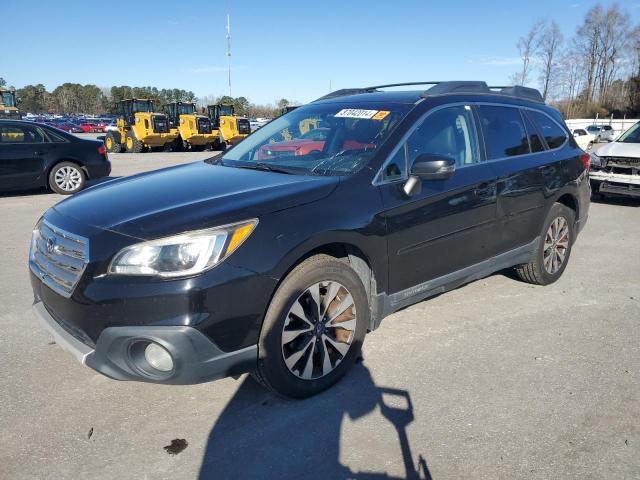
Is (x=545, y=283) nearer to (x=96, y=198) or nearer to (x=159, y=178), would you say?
(x=159, y=178)

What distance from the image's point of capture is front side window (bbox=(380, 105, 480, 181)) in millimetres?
3379

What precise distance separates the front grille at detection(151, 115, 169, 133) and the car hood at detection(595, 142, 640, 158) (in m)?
19.4

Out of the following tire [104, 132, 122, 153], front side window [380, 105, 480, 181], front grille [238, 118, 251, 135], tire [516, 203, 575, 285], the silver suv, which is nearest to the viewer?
front side window [380, 105, 480, 181]

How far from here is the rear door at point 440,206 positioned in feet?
10.9

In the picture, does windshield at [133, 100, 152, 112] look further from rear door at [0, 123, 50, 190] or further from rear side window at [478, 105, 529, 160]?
rear side window at [478, 105, 529, 160]

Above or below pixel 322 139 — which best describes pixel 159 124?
above

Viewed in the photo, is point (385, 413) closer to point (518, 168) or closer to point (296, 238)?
point (296, 238)

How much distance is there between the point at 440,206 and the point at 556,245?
2.10 m

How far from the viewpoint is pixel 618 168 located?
9.49 meters

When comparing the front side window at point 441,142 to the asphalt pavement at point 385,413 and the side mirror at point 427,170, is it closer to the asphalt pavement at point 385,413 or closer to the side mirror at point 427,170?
the side mirror at point 427,170

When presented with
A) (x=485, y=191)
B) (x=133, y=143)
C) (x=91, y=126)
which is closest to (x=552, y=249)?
(x=485, y=191)

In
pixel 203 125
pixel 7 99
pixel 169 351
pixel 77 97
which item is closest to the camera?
pixel 169 351

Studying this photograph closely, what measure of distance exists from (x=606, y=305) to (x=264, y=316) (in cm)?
343

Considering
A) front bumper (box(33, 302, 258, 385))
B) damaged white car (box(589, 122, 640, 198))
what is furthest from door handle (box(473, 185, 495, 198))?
damaged white car (box(589, 122, 640, 198))
